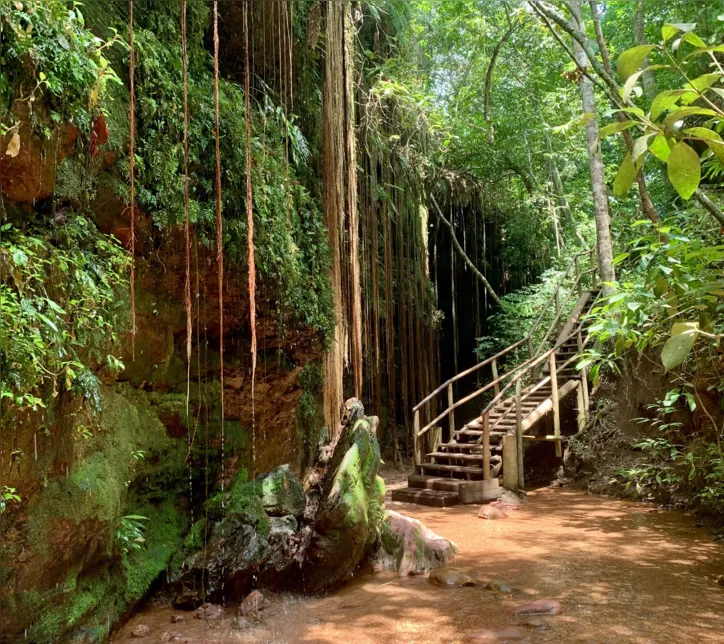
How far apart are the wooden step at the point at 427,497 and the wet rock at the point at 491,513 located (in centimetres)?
59

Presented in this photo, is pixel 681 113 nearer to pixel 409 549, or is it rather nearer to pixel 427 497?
pixel 409 549

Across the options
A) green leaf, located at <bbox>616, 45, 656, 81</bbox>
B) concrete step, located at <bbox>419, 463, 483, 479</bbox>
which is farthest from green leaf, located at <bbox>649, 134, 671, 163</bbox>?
concrete step, located at <bbox>419, 463, 483, 479</bbox>

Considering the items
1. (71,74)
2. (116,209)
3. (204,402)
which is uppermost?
(71,74)

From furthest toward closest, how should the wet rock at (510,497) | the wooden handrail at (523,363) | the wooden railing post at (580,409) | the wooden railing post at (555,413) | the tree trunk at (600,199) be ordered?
the tree trunk at (600,199), the wooden handrail at (523,363), the wooden railing post at (580,409), the wooden railing post at (555,413), the wet rock at (510,497)

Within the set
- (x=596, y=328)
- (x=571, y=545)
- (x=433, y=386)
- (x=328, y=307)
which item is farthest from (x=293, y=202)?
(x=433, y=386)

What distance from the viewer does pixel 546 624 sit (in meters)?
3.67

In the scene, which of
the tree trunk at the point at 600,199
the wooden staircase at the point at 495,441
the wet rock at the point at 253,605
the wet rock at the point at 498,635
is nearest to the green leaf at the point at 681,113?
the wet rock at the point at 498,635

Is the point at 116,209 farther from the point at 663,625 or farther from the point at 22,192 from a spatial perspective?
the point at 663,625

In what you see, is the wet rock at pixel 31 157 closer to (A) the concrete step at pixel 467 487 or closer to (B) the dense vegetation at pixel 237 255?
(B) the dense vegetation at pixel 237 255

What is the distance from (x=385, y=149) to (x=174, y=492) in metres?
7.06

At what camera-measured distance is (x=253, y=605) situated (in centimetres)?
402

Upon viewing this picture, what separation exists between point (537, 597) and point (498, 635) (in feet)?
2.45

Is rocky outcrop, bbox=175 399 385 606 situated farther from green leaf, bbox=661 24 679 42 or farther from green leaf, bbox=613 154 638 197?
green leaf, bbox=661 24 679 42

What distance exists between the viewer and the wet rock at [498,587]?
430 cm
